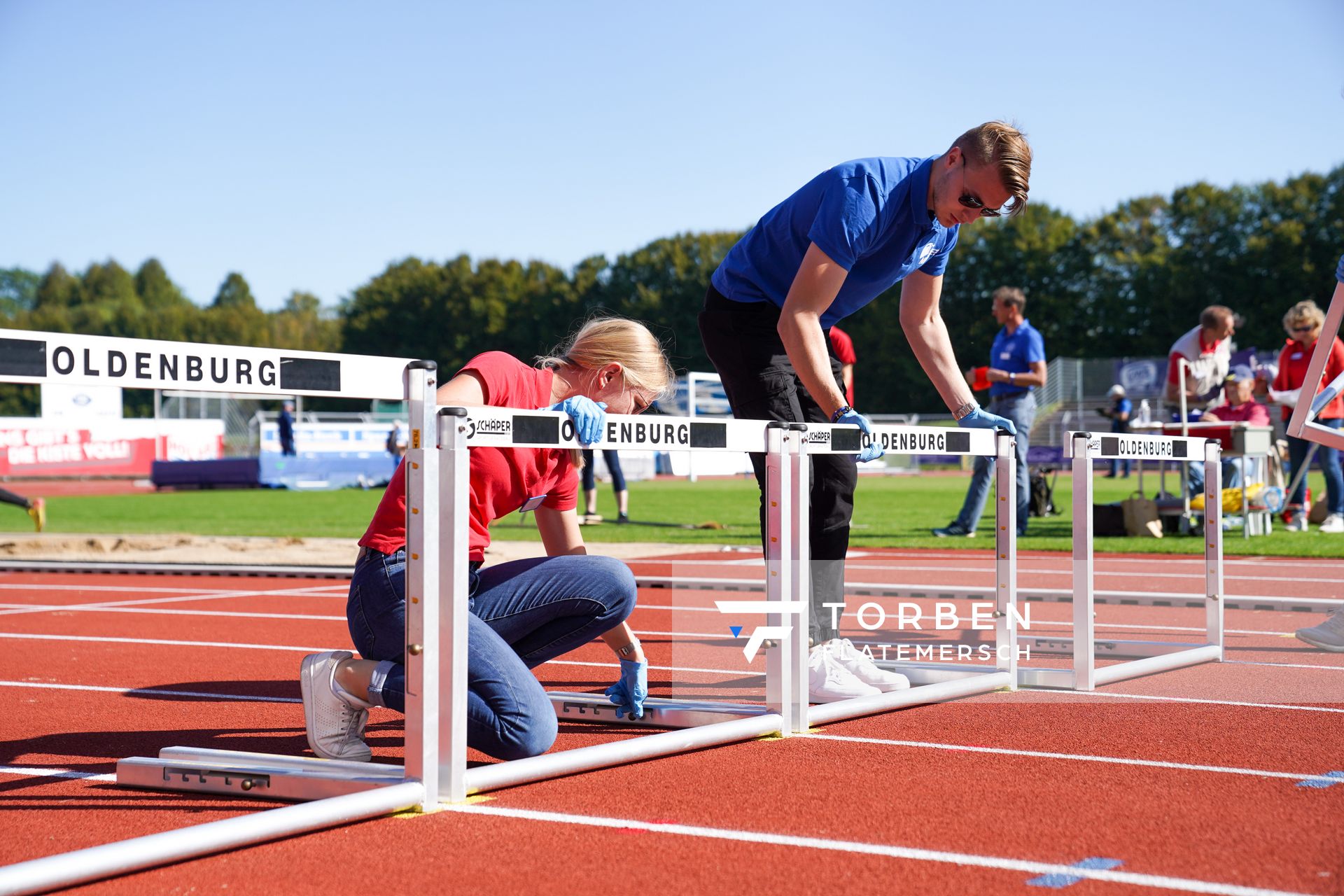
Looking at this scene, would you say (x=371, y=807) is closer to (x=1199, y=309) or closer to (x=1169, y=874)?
(x=1169, y=874)

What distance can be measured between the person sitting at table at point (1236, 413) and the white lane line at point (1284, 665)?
21.1 ft

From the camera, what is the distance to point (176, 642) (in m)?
6.79

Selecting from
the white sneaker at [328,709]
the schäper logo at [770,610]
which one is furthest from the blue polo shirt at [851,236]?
the white sneaker at [328,709]

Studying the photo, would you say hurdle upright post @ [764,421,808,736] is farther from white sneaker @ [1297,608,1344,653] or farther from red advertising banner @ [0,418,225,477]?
red advertising banner @ [0,418,225,477]

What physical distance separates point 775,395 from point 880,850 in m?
2.19

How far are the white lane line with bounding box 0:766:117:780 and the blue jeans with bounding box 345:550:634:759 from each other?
0.77 metres

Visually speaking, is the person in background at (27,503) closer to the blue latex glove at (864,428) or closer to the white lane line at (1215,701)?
the blue latex glove at (864,428)

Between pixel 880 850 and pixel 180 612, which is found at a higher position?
pixel 880 850

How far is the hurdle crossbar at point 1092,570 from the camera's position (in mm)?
4867

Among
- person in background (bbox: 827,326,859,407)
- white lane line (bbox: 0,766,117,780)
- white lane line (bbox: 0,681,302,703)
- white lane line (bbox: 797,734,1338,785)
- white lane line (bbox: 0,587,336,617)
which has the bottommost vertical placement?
white lane line (bbox: 0,587,336,617)

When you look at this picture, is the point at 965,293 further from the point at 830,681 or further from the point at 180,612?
the point at 830,681

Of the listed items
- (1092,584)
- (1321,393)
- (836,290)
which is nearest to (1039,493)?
(1321,393)

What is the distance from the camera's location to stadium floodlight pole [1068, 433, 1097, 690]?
482 cm

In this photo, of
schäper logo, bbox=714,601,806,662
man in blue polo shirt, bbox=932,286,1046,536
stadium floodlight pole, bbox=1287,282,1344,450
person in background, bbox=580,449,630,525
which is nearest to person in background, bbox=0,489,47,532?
person in background, bbox=580,449,630,525
